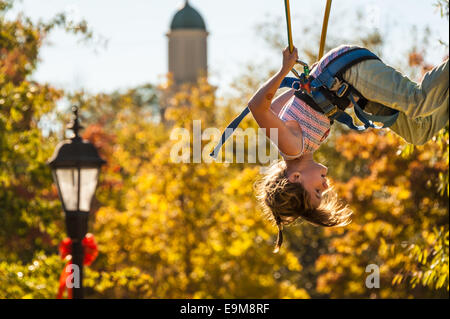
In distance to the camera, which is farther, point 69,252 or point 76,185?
point 69,252

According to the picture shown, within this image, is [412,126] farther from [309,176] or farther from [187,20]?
[187,20]

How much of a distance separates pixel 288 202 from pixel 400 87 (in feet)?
3.80

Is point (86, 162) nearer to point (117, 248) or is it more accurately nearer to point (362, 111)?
point (362, 111)

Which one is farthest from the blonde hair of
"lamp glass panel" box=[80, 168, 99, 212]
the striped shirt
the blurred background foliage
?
the blurred background foliage

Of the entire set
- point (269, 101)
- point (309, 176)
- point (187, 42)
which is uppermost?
point (187, 42)

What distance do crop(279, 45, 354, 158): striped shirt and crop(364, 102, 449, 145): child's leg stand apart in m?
0.30

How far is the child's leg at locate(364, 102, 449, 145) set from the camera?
4949 millimetres

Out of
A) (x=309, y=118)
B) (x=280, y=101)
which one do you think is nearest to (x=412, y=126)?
(x=309, y=118)

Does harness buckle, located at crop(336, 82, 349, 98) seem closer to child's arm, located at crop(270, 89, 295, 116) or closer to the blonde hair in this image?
child's arm, located at crop(270, 89, 295, 116)

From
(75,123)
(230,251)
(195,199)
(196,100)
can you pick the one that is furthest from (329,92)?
(196,100)

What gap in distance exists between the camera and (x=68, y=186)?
8438 mm

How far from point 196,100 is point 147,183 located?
4590mm
